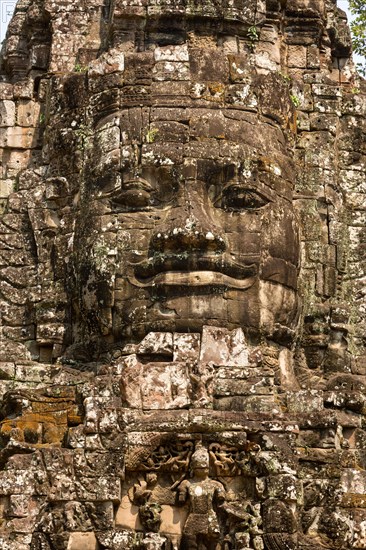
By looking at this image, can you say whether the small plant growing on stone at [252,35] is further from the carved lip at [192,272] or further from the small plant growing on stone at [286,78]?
the carved lip at [192,272]

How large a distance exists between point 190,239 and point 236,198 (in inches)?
41.8

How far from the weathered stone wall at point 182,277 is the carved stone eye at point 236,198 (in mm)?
25

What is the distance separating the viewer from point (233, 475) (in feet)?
77.4

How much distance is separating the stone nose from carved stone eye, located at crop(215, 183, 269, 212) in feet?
1.94

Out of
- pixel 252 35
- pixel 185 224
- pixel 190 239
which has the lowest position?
pixel 190 239

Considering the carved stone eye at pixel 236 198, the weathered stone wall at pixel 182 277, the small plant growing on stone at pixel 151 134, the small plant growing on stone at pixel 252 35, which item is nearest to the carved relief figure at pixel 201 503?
the weathered stone wall at pixel 182 277

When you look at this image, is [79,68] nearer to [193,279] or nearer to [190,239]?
[190,239]

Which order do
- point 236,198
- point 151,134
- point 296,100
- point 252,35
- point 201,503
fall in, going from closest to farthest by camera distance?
point 201,503, point 236,198, point 151,134, point 252,35, point 296,100

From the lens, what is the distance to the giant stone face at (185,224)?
25156 millimetres

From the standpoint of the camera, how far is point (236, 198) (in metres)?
25.8

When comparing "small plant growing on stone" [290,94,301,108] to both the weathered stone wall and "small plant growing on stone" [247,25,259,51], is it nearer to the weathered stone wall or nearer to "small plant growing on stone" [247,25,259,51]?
the weathered stone wall

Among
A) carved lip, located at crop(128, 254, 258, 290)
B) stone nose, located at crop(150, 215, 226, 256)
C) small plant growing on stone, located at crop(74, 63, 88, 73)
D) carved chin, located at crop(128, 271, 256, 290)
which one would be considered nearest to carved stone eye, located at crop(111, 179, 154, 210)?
stone nose, located at crop(150, 215, 226, 256)

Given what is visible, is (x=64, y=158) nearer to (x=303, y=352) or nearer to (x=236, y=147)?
(x=236, y=147)

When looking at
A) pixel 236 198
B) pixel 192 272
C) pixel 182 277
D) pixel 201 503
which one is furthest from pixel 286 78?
pixel 201 503
